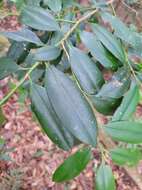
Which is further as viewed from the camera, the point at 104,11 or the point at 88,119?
the point at 104,11

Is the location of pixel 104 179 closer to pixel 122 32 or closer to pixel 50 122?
pixel 50 122

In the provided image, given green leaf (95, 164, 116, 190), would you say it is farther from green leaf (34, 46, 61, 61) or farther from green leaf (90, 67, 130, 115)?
green leaf (34, 46, 61, 61)

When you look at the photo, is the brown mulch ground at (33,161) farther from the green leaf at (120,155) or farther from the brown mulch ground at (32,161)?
the green leaf at (120,155)

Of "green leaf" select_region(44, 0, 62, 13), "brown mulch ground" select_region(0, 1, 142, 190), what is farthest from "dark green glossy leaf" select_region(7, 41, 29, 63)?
"brown mulch ground" select_region(0, 1, 142, 190)

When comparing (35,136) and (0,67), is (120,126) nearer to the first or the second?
(0,67)

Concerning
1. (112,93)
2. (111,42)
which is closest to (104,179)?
(112,93)

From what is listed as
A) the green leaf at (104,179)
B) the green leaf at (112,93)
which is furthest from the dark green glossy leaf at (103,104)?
the green leaf at (104,179)

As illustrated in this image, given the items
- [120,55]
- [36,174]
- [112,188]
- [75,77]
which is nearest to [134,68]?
[120,55]
